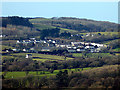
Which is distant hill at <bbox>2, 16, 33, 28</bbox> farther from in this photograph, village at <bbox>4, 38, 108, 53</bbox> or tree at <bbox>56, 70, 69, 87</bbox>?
tree at <bbox>56, 70, 69, 87</bbox>

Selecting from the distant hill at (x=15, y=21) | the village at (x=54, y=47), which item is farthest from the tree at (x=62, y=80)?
the distant hill at (x=15, y=21)

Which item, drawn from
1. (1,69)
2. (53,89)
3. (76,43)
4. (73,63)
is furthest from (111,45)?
(53,89)

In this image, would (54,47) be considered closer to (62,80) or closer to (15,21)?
(15,21)

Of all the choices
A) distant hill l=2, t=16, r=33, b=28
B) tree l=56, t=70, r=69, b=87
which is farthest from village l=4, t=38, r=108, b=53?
tree l=56, t=70, r=69, b=87

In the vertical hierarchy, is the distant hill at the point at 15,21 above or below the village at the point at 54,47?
above

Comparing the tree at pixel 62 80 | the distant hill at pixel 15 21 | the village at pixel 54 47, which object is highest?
the distant hill at pixel 15 21

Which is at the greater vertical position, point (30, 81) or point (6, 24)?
point (6, 24)

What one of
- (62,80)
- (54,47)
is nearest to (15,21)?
(54,47)

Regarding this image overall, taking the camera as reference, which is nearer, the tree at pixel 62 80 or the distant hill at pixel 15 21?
the tree at pixel 62 80

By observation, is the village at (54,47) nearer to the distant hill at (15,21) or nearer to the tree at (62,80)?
the distant hill at (15,21)

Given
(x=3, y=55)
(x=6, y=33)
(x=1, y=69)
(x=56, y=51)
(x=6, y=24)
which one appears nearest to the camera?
(x=1, y=69)

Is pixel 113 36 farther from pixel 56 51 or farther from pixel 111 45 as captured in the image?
pixel 56 51
